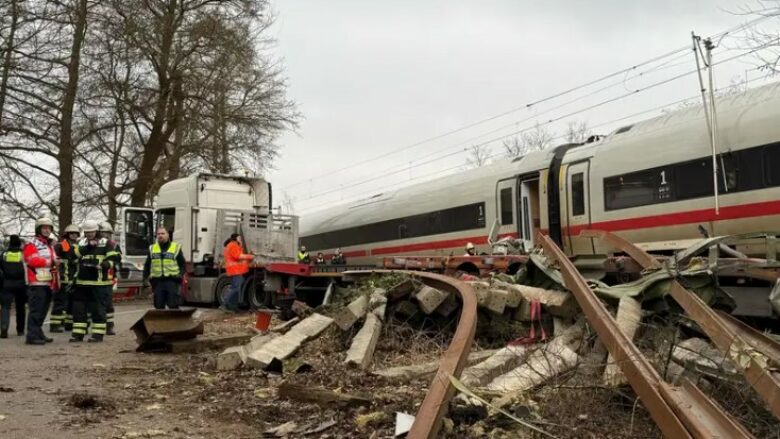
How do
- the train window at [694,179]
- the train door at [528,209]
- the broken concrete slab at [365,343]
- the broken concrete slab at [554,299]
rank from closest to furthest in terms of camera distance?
the broken concrete slab at [365,343]
the broken concrete slab at [554,299]
the train window at [694,179]
the train door at [528,209]

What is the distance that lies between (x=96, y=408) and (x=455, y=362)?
2.75 m

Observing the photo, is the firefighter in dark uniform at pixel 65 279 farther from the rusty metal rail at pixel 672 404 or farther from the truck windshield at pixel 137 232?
the rusty metal rail at pixel 672 404

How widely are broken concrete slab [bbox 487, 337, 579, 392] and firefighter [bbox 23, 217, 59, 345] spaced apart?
676 cm

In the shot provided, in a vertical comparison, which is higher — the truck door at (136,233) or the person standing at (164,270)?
the truck door at (136,233)

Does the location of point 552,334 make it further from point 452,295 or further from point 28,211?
point 28,211

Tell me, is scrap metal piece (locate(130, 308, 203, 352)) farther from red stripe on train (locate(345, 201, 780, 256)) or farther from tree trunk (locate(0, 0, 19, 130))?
tree trunk (locate(0, 0, 19, 130))

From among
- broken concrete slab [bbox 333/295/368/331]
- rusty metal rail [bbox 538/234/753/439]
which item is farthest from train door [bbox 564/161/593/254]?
rusty metal rail [bbox 538/234/753/439]

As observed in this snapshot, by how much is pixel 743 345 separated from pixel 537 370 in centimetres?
141

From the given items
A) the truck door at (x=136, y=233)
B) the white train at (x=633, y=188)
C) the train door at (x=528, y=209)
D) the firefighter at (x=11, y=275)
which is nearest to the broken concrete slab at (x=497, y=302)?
the white train at (x=633, y=188)

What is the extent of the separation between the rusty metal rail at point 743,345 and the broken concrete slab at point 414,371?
5.47ft

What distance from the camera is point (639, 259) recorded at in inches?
285

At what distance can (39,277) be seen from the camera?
30.1ft

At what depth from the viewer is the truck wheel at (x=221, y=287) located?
14.9 meters

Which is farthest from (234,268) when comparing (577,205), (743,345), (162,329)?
(743,345)
